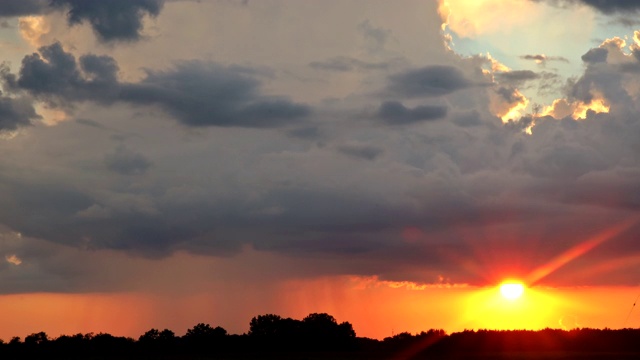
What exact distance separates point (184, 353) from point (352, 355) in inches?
1492

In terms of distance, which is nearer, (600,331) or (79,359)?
(600,331)

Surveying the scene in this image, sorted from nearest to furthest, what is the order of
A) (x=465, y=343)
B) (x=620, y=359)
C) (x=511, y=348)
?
(x=620, y=359) → (x=511, y=348) → (x=465, y=343)

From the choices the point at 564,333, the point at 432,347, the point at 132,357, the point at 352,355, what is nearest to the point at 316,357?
the point at 352,355

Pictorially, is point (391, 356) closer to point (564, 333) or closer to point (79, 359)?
point (564, 333)

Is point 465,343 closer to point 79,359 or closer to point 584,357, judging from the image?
point 584,357

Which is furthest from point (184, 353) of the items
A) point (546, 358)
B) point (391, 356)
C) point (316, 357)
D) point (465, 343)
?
point (546, 358)

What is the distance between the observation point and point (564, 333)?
7421 inches

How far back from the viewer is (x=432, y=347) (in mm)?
195500

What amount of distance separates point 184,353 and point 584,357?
284 ft

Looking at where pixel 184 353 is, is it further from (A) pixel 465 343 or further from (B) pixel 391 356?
(A) pixel 465 343

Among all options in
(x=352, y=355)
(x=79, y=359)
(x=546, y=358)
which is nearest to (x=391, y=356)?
(x=352, y=355)

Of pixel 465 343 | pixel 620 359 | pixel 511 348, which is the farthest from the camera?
pixel 465 343

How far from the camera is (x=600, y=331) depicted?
18400cm

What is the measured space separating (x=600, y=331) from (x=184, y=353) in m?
88.6
